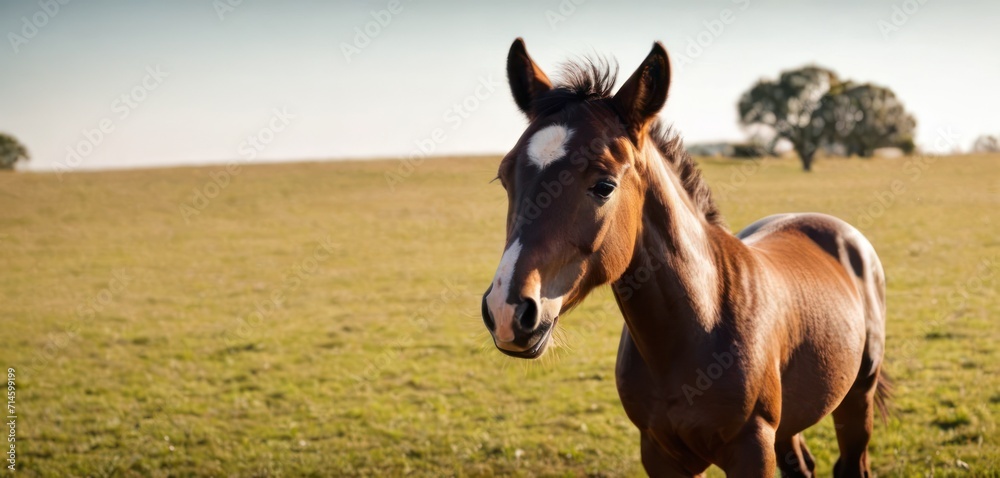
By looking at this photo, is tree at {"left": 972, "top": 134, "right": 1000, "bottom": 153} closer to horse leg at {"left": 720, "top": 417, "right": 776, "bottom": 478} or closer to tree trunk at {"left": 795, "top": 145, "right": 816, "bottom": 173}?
tree trunk at {"left": 795, "top": 145, "right": 816, "bottom": 173}

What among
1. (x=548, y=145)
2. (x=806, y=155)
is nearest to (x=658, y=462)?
(x=548, y=145)

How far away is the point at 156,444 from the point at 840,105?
2232 inches

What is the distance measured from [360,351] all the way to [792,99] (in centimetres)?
5151

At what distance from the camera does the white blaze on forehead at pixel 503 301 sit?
2.40m

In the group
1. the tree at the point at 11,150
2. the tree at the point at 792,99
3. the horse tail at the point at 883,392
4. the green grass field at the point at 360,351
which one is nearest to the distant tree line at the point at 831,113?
the tree at the point at 792,99

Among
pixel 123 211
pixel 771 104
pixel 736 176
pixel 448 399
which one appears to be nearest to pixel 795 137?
pixel 771 104

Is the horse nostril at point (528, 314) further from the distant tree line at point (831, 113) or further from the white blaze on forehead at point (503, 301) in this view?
the distant tree line at point (831, 113)

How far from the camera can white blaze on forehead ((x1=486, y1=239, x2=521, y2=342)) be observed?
2.40m

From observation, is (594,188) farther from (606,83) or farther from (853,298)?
(853,298)

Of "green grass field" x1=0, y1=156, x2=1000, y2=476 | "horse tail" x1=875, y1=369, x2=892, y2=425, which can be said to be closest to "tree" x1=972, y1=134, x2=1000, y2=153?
"green grass field" x1=0, y1=156, x2=1000, y2=476

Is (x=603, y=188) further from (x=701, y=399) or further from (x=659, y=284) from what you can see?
(x=701, y=399)

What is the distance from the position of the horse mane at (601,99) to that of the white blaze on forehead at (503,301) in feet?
2.59

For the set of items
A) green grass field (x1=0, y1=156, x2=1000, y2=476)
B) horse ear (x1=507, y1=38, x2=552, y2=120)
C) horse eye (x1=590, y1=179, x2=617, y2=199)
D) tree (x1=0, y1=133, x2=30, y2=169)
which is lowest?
tree (x1=0, y1=133, x2=30, y2=169)

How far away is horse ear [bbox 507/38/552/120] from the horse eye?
0.60 metres
